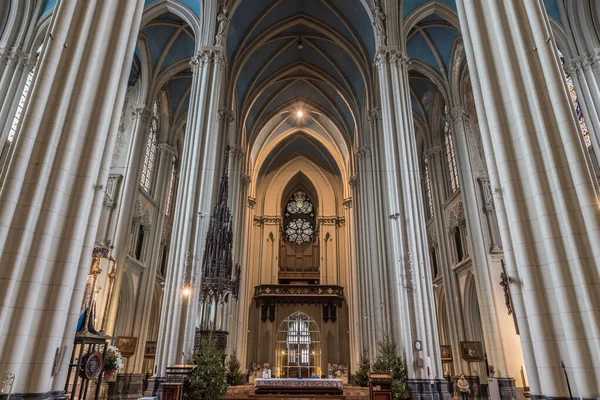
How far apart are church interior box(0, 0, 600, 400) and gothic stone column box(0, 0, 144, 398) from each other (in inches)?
1.0

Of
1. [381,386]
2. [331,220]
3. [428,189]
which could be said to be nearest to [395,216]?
[381,386]

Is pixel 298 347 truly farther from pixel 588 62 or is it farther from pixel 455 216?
pixel 588 62

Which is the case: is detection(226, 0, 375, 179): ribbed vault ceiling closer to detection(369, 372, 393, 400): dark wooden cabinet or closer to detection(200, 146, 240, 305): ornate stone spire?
detection(200, 146, 240, 305): ornate stone spire

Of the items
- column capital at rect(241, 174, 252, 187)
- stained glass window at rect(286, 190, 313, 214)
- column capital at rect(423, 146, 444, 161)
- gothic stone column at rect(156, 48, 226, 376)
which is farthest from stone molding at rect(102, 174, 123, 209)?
stained glass window at rect(286, 190, 313, 214)

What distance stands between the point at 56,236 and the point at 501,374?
44.4ft

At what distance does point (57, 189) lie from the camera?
5043 mm

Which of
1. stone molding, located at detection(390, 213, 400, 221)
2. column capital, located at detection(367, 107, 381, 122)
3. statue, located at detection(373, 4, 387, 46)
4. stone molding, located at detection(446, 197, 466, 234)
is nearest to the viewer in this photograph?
stone molding, located at detection(390, 213, 400, 221)

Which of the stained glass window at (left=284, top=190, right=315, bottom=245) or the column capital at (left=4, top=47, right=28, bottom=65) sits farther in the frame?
the stained glass window at (left=284, top=190, right=315, bottom=245)

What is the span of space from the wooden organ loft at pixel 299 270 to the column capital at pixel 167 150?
1101 cm

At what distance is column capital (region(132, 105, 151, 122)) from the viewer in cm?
1661

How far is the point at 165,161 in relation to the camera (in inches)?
784

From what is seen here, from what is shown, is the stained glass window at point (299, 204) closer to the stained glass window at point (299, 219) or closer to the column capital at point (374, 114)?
the stained glass window at point (299, 219)

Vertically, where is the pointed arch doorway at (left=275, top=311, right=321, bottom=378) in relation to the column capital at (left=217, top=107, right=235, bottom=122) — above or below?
below

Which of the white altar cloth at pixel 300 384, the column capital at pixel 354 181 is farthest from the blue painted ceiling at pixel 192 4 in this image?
the white altar cloth at pixel 300 384
